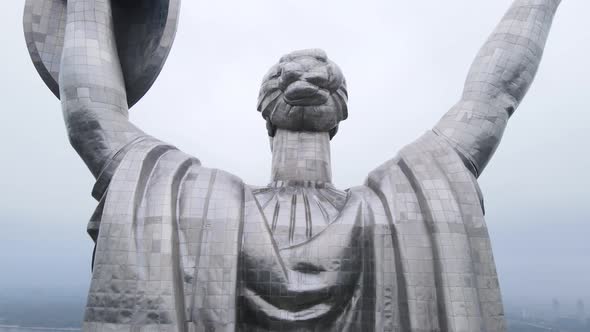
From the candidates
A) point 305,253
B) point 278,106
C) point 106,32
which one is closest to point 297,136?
point 278,106

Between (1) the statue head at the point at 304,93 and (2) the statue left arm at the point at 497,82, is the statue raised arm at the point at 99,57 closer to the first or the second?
(1) the statue head at the point at 304,93

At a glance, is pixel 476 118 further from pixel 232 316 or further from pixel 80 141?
pixel 80 141

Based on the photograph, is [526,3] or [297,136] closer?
[297,136]

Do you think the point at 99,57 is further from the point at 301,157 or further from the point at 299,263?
the point at 299,263

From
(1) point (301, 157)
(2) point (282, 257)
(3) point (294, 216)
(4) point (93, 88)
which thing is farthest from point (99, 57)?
(2) point (282, 257)

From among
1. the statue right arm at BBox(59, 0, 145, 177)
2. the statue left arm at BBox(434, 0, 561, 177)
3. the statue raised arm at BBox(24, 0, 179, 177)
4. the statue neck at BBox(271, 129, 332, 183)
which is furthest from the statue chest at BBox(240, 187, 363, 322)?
the statue raised arm at BBox(24, 0, 179, 177)

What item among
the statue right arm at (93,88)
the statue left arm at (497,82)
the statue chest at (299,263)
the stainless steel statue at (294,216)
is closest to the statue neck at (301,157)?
the stainless steel statue at (294,216)

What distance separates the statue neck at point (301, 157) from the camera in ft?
25.8

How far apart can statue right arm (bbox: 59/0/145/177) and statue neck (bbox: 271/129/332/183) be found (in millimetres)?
1877

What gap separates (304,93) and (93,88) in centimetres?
280

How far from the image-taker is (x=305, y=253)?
21.1 feet

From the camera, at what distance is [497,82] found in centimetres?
792

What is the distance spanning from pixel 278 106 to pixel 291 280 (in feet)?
8.62

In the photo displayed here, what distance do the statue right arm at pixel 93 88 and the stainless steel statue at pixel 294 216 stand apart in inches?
0.8
